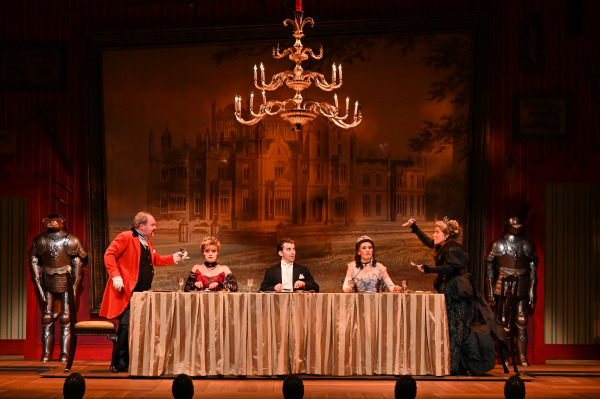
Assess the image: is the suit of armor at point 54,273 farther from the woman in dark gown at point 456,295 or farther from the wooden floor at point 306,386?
the woman in dark gown at point 456,295

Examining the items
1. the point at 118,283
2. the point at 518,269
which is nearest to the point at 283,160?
the point at 118,283

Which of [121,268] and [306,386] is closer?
[306,386]

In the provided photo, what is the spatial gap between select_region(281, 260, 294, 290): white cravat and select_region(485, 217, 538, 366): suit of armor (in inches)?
83.2

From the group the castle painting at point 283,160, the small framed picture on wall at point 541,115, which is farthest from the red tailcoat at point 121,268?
the small framed picture on wall at point 541,115

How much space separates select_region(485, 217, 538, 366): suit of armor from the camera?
781 cm

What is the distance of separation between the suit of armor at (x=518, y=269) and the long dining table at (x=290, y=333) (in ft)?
5.78

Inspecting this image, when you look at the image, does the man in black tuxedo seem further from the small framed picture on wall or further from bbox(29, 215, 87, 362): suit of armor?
the small framed picture on wall

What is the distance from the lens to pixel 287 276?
7.16 meters

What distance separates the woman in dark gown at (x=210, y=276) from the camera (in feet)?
22.1

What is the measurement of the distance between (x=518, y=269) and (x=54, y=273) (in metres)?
4.72

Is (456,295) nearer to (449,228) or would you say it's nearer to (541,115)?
(449,228)

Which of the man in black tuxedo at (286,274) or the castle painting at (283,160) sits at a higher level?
the castle painting at (283,160)

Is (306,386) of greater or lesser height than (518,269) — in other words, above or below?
below

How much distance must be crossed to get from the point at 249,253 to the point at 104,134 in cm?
205
